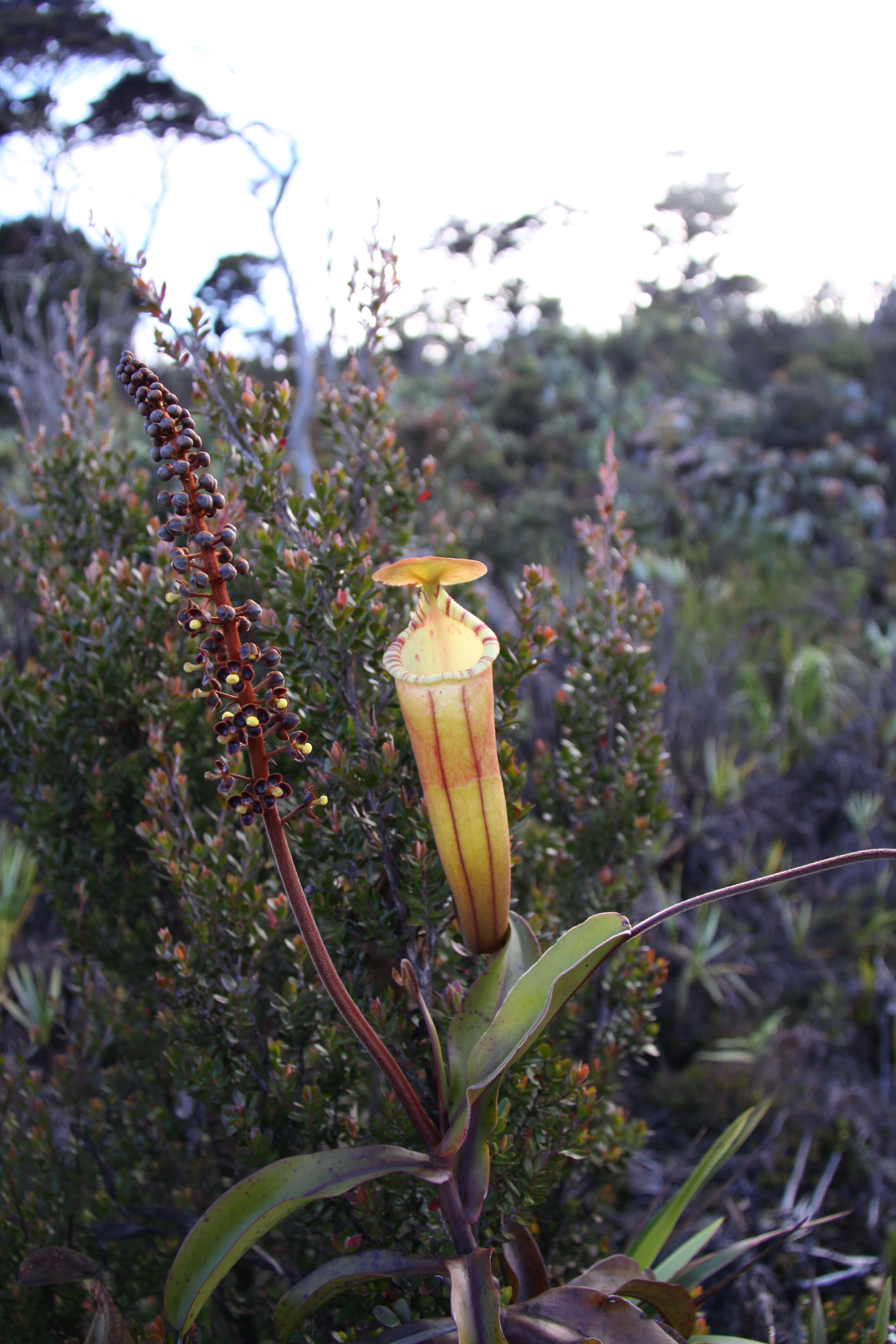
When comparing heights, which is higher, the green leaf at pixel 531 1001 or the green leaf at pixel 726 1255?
the green leaf at pixel 531 1001

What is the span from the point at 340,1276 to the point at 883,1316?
124 cm

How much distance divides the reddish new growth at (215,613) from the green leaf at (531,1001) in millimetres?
464

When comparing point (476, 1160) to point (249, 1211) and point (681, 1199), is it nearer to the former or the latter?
point (249, 1211)

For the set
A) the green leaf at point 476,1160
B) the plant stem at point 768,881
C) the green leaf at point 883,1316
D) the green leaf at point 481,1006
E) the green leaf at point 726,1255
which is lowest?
the green leaf at point 883,1316

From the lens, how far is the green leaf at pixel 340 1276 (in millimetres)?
1184

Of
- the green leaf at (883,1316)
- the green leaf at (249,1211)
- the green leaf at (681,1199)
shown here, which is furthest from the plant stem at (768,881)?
the green leaf at (883,1316)

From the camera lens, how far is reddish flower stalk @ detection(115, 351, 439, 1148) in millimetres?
976

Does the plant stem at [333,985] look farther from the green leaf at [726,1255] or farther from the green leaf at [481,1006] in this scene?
the green leaf at [726,1255]

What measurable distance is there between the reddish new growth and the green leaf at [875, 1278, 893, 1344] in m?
1.68

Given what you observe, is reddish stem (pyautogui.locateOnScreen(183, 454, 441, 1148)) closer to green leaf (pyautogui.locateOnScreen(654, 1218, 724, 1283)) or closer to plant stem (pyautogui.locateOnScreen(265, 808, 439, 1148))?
plant stem (pyautogui.locateOnScreen(265, 808, 439, 1148))

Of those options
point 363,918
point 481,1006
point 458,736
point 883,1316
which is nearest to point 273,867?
point 363,918

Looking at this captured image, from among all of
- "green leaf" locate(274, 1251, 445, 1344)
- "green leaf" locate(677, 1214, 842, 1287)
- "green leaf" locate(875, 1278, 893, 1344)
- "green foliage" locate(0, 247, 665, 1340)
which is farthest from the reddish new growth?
"green leaf" locate(875, 1278, 893, 1344)

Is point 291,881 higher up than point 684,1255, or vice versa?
point 291,881

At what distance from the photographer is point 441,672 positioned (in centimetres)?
140
